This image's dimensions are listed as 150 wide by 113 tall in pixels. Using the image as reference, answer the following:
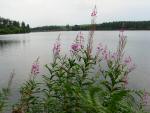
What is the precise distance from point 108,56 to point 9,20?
6091 inches

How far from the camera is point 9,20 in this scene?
157875 millimetres

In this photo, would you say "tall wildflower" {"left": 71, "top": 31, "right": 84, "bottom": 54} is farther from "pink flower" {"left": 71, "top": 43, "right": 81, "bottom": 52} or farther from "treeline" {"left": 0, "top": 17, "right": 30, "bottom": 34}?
"treeline" {"left": 0, "top": 17, "right": 30, "bottom": 34}

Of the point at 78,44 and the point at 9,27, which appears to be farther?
the point at 9,27

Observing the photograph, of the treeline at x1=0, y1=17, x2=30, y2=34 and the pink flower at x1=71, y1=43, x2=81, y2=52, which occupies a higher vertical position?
the pink flower at x1=71, y1=43, x2=81, y2=52

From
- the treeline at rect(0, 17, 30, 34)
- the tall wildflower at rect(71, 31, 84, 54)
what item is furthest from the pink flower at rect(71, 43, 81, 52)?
the treeline at rect(0, 17, 30, 34)

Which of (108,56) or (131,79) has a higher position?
Result: (108,56)

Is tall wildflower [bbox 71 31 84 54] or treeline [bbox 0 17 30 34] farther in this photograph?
treeline [bbox 0 17 30 34]

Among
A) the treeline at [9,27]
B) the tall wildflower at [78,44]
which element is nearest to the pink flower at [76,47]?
the tall wildflower at [78,44]

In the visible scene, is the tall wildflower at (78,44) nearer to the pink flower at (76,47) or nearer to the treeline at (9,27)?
the pink flower at (76,47)

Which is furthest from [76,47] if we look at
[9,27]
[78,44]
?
[9,27]

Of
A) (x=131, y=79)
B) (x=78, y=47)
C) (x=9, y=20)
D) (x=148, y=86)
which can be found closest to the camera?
(x=78, y=47)

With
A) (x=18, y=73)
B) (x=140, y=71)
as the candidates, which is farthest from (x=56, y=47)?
(x=140, y=71)

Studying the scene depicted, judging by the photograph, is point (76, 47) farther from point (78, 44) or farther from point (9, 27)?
point (9, 27)

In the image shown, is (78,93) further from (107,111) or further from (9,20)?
(9,20)
